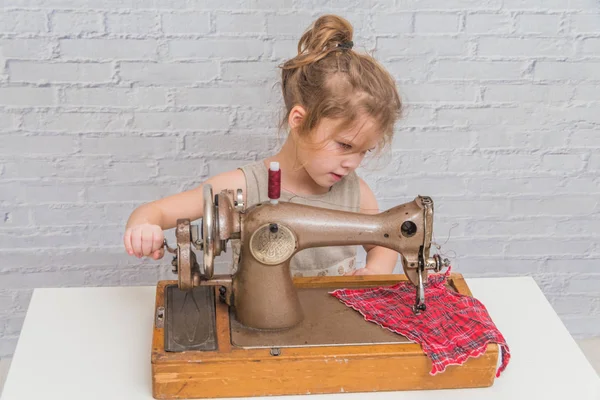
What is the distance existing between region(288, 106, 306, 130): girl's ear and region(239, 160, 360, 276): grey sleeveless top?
0.67 ft

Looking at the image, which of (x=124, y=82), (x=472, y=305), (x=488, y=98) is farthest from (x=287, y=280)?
(x=488, y=98)

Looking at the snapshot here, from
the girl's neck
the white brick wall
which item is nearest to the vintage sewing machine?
the girl's neck

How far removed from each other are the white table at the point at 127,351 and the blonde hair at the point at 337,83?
472 millimetres

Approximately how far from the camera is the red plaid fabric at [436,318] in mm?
1345

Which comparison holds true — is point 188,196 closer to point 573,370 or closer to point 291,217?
point 291,217

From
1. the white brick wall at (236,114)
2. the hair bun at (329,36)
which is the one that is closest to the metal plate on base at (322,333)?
the hair bun at (329,36)

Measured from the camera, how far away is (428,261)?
1398 mm

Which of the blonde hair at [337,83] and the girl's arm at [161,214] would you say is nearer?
the girl's arm at [161,214]

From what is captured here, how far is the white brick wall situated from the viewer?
7.14 feet

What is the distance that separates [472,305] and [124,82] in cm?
123

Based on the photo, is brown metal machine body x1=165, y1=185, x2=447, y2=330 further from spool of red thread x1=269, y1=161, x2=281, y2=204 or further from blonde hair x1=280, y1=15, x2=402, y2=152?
blonde hair x1=280, y1=15, x2=402, y2=152

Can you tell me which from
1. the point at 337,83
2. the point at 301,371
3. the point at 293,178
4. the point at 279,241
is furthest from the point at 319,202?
the point at 301,371

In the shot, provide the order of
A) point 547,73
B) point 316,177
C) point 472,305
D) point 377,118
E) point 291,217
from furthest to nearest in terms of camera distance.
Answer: point 547,73
point 316,177
point 377,118
point 472,305
point 291,217

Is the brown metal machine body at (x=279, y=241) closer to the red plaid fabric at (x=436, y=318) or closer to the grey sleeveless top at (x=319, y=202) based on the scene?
the red plaid fabric at (x=436, y=318)
